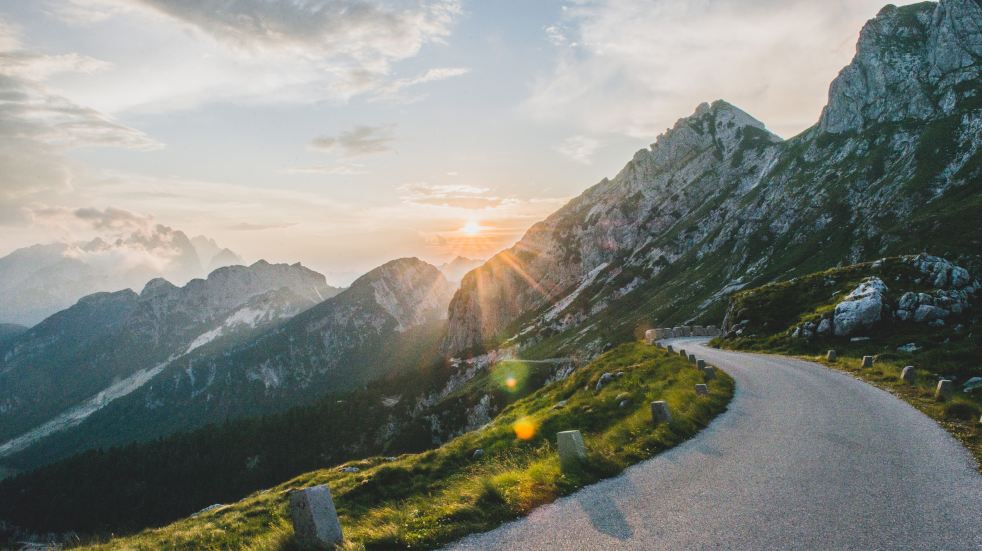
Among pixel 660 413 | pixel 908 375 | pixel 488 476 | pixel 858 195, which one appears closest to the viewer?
pixel 488 476

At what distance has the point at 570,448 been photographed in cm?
1538

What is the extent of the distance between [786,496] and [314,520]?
11.1m

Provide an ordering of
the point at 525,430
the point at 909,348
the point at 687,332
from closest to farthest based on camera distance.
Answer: the point at 525,430 < the point at 909,348 < the point at 687,332

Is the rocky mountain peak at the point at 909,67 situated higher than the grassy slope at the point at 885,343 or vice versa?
the rocky mountain peak at the point at 909,67

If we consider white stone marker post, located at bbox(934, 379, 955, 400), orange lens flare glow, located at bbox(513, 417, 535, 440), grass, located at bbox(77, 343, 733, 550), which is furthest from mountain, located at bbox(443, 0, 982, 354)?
orange lens flare glow, located at bbox(513, 417, 535, 440)

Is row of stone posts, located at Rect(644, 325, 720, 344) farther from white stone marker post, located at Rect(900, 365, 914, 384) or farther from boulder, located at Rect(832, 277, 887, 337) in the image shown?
white stone marker post, located at Rect(900, 365, 914, 384)

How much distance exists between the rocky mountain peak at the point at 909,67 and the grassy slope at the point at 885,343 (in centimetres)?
14703

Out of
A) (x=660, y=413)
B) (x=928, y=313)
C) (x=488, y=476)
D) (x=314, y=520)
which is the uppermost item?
(x=928, y=313)

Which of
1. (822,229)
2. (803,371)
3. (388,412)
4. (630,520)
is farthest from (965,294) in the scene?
(388,412)

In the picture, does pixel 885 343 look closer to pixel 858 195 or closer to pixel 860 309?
pixel 860 309

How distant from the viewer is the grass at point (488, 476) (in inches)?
458

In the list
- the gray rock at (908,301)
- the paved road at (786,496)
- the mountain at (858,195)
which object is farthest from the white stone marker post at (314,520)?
the mountain at (858,195)

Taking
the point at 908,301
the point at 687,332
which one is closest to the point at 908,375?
the point at 908,301

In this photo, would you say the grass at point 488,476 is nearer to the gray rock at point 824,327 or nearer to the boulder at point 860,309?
the gray rock at point 824,327
